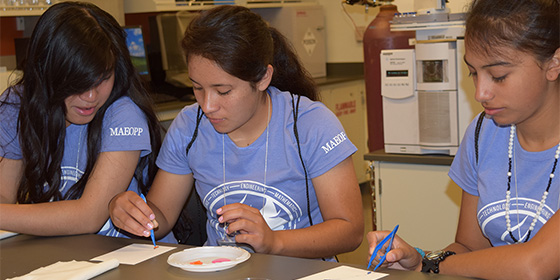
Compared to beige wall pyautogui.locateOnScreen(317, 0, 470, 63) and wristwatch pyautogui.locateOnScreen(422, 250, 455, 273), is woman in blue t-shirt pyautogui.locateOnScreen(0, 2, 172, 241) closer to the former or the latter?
wristwatch pyautogui.locateOnScreen(422, 250, 455, 273)

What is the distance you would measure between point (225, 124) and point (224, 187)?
19 centimetres

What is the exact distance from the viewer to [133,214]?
1622 millimetres

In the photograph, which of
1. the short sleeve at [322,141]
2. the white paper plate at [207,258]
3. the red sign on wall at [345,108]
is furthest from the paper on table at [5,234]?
the red sign on wall at [345,108]

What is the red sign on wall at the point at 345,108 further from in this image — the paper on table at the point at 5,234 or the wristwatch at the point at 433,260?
the wristwatch at the point at 433,260

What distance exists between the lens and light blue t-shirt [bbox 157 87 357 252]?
1802 mm

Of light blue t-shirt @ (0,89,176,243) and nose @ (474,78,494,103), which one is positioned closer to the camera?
nose @ (474,78,494,103)

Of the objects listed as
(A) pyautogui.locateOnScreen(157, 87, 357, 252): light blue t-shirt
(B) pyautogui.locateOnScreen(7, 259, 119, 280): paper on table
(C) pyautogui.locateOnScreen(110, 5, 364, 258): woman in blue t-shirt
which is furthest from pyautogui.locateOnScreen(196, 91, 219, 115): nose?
(B) pyautogui.locateOnScreen(7, 259, 119, 280): paper on table

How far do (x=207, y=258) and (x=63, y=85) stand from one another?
0.69 metres

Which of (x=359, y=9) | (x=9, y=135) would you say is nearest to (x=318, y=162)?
(x=9, y=135)

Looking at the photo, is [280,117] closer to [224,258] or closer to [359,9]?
[224,258]

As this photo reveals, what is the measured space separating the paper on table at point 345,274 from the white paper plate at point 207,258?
0.62 feet

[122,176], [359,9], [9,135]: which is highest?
[359,9]

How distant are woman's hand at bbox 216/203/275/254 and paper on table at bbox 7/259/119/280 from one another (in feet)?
0.86

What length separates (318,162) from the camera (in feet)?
5.83
